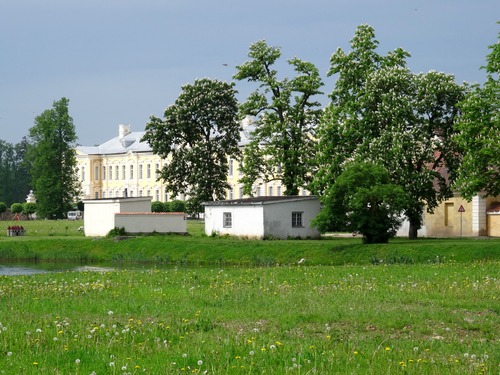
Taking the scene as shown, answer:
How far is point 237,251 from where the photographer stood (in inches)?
2023

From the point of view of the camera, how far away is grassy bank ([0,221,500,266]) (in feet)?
147

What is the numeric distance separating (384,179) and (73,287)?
27568mm

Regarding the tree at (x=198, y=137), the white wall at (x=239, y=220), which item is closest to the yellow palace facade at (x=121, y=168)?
the tree at (x=198, y=137)

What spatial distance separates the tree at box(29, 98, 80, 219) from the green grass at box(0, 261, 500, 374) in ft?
275

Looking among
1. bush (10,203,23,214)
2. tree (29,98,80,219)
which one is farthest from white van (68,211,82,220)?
bush (10,203,23,214)

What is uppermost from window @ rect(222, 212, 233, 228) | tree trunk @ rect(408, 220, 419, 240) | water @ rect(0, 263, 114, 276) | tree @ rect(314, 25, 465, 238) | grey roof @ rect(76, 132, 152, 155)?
grey roof @ rect(76, 132, 152, 155)

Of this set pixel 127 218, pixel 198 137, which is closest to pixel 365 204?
pixel 127 218

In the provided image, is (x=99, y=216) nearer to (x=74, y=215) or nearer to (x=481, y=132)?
(x=481, y=132)

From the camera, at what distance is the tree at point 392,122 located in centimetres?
5584

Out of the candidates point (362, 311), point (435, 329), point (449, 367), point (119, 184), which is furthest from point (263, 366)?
point (119, 184)

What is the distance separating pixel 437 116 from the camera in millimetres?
58562

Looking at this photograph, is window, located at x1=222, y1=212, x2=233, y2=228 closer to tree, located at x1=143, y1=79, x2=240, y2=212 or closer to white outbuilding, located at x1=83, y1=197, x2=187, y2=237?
white outbuilding, located at x1=83, y1=197, x2=187, y2=237

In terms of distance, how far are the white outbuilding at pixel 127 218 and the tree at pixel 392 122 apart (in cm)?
1108

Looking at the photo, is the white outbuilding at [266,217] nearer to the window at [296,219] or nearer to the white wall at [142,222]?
the window at [296,219]
